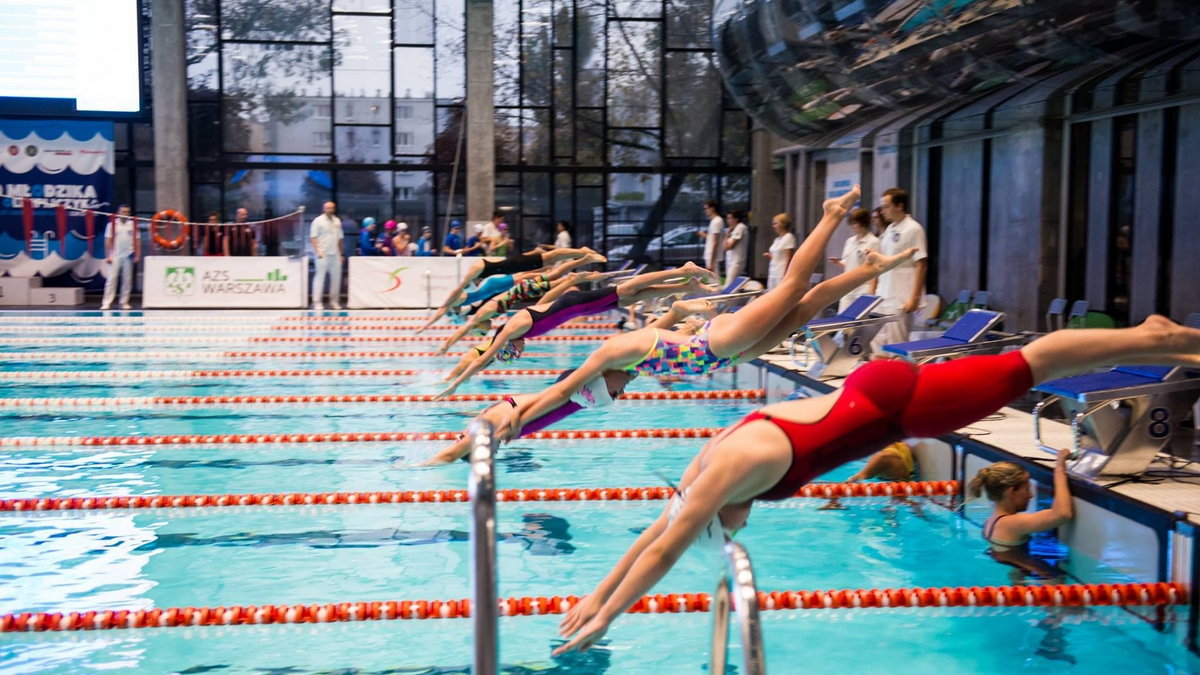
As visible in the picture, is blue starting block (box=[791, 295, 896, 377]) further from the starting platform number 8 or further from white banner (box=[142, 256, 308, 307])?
white banner (box=[142, 256, 308, 307])

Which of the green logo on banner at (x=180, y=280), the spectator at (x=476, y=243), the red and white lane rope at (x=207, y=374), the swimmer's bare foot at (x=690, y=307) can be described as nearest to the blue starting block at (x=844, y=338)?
the swimmer's bare foot at (x=690, y=307)

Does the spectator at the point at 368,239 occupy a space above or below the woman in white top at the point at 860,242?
above

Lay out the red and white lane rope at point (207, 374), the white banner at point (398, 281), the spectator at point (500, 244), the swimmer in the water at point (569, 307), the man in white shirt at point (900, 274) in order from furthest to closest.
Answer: the white banner at point (398, 281) → the spectator at point (500, 244) → the red and white lane rope at point (207, 374) → the man in white shirt at point (900, 274) → the swimmer in the water at point (569, 307)

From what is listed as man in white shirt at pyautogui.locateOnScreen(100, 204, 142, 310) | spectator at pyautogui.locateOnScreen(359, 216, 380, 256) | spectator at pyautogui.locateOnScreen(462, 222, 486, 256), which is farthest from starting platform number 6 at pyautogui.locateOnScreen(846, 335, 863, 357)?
man in white shirt at pyautogui.locateOnScreen(100, 204, 142, 310)

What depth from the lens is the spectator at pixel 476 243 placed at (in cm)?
1812

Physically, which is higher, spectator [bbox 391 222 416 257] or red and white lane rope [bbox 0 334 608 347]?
spectator [bbox 391 222 416 257]

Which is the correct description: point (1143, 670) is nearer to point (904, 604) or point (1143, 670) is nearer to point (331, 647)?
point (904, 604)

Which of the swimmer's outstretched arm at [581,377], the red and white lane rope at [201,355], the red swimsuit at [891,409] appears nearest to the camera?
the red swimsuit at [891,409]

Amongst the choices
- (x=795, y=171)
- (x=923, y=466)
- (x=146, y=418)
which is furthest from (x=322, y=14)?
(x=923, y=466)

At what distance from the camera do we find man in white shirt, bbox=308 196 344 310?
Answer: 17.6 metres

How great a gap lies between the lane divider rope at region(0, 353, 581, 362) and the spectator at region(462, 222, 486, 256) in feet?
19.0

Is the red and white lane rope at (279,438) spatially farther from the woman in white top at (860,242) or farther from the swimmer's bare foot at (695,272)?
the woman in white top at (860,242)

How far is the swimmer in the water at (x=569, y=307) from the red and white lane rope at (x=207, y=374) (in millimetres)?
2442

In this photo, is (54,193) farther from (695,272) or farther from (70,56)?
Result: (695,272)
